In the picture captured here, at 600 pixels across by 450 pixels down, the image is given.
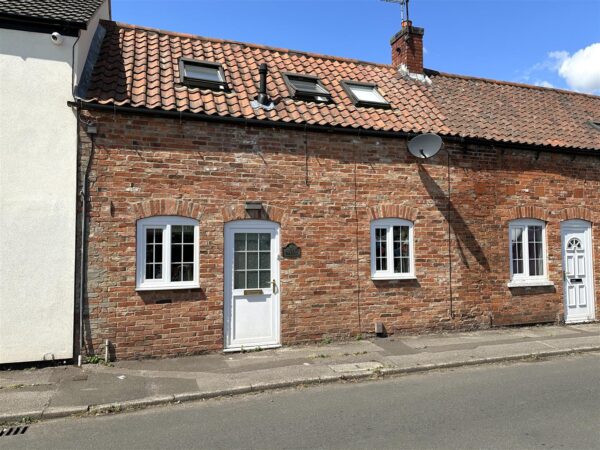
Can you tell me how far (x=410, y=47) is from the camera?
12.2 m

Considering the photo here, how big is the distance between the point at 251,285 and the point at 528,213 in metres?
6.78

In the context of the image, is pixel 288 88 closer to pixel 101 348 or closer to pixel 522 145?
pixel 522 145

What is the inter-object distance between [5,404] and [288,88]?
24.8 feet

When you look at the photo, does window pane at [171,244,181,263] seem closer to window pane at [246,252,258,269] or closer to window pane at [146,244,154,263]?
window pane at [146,244,154,263]

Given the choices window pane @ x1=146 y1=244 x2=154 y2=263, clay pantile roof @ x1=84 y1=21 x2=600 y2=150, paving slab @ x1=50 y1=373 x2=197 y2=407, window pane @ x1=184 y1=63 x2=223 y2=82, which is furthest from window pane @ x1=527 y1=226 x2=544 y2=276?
window pane @ x1=146 y1=244 x2=154 y2=263

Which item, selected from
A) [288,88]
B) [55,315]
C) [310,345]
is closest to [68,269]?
[55,315]

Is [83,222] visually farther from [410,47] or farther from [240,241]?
[410,47]

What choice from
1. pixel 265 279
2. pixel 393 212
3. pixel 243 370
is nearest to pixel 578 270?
pixel 393 212

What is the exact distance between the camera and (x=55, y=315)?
278 inches

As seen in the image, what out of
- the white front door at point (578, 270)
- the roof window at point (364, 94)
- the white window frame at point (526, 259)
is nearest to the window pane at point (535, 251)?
the white window frame at point (526, 259)

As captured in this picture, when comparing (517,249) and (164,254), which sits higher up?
(517,249)

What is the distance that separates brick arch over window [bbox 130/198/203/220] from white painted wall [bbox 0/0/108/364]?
1.02 metres

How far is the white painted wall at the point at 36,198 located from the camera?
694 centimetres

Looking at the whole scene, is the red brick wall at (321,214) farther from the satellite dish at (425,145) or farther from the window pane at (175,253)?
the window pane at (175,253)
